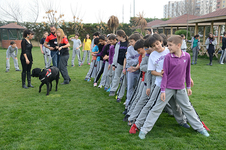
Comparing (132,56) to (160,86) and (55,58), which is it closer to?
(160,86)

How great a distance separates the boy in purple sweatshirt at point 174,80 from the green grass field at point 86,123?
394mm

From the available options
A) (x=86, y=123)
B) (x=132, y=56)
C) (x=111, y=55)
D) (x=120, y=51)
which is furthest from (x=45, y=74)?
(x=132, y=56)

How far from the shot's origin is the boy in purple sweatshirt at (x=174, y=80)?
10.4 feet

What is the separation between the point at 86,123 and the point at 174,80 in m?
2.13

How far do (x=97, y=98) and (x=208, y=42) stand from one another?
9.99 metres

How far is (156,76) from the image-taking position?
11.4ft

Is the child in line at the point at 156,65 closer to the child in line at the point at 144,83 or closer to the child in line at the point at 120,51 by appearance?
the child in line at the point at 144,83

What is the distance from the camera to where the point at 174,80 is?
322 cm

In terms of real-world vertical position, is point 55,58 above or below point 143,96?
above

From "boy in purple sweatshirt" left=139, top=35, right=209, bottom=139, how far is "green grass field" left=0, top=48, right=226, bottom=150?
0.39 metres

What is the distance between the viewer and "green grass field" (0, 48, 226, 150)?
326 cm

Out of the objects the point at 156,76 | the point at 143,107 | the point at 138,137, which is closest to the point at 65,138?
the point at 138,137

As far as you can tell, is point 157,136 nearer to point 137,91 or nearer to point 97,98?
point 137,91

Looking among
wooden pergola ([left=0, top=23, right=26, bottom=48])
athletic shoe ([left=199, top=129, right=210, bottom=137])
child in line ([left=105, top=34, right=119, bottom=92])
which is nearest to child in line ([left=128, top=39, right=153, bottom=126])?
athletic shoe ([left=199, top=129, right=210, bottom=137])
